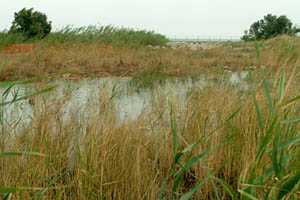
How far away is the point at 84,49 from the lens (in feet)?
30.8

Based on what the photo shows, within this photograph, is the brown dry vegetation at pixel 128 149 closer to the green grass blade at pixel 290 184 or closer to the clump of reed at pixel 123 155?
the clump of reed at pixel 123 155

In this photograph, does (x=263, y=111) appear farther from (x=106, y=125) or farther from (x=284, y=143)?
(x=284, y=143)

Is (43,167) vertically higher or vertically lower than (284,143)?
lower

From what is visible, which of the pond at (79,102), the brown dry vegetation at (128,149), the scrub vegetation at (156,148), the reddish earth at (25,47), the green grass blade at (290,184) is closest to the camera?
the green grass blade at (290,184)

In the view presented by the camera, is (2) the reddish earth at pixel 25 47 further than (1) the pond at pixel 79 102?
Yes

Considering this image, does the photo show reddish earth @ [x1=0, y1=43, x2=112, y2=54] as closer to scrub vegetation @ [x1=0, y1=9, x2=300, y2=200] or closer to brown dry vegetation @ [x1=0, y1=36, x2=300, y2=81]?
brown dry vegetation @ [x1=0, y1=36, x2=300, y2=81]

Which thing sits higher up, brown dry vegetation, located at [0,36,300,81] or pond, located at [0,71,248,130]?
brown dry vegetation, located at [0,36,300,81]

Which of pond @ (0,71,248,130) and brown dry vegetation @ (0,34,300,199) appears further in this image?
pond @ (0,71,248,130)

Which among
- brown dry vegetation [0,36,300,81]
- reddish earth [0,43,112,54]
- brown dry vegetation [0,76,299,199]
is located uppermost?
reddish earth [0,43,112,54]

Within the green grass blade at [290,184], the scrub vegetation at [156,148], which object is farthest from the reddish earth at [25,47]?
the green grass blade at [290,184]

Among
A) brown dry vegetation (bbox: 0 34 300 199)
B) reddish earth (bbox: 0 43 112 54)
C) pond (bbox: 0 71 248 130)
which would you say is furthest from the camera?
reddish earth (bbox: 0 43 112 54)

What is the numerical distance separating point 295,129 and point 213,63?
24.3 ft

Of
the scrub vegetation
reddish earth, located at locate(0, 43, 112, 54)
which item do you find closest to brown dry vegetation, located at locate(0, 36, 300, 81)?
reddish earth, located at locate(0, 43, 112, 54)

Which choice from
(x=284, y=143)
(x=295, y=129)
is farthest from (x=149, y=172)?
(x=284, y=143)
